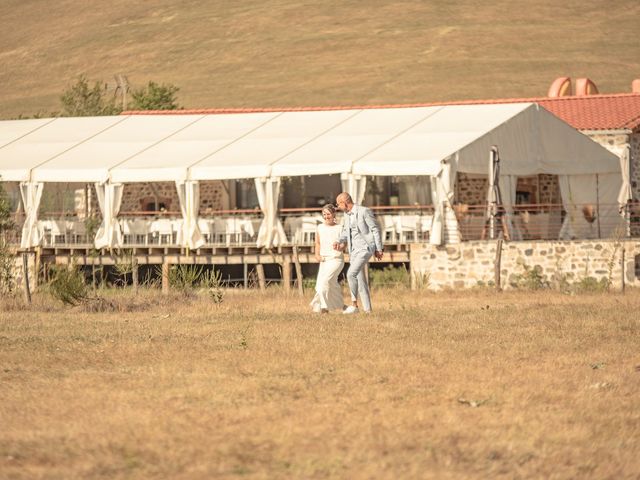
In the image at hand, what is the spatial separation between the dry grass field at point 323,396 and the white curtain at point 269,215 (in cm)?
919

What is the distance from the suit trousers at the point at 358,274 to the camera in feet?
48.2

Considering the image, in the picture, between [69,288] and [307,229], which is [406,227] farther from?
[69,288]

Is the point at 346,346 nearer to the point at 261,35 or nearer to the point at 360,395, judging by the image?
the point at 360,395

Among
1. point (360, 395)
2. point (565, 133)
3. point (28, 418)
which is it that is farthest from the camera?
point (565, 133)

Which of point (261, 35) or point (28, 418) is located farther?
point (261, 35)

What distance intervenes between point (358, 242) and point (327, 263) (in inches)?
18.1

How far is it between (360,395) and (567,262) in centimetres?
1368

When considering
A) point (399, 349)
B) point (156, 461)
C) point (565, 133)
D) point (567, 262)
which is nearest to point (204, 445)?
point (156, 461)

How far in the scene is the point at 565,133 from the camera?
26734mm

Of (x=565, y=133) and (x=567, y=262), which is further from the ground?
(x=565, y=133)

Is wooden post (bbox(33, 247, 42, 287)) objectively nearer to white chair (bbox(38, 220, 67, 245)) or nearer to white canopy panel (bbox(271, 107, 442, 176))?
white chair (bbox(38, 220, 67, 245))

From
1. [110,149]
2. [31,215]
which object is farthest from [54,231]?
[110,149]

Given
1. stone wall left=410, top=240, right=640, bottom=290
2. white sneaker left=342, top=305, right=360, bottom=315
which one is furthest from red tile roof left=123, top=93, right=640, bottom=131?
white sneaker left=342, top=305, right=360, bottom=315

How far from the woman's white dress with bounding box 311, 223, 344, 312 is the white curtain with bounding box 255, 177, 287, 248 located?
8.88 meters
